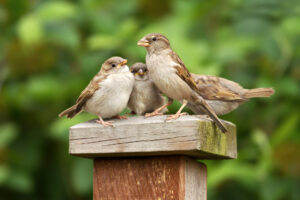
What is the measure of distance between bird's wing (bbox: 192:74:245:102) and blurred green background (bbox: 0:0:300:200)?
2.56ft

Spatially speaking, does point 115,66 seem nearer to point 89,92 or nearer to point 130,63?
point 89,92

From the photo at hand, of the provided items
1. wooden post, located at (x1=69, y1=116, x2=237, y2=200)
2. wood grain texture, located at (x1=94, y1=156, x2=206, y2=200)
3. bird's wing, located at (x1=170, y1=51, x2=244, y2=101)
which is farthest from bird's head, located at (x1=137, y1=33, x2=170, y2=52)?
bird's wing, located at (x1=170, y1=51, x2=244, y2=101)

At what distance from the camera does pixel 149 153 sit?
2.76 m

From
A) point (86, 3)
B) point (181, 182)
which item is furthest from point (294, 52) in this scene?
point (181, 182)

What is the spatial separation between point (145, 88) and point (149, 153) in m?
0.42

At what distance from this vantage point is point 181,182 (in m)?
2.79

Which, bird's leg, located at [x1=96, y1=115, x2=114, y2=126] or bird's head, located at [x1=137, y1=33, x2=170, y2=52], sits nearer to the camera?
bird's leg, located at [x1=96, y1=115, x2=114, y2=126]

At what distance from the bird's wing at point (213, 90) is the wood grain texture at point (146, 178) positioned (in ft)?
3.51

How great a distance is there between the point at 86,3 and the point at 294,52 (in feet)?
7.01

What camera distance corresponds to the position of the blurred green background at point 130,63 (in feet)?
16.9

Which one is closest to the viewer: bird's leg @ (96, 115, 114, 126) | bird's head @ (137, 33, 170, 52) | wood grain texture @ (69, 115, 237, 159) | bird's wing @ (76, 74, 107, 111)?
wood grain texture @ (69, 115, 237, 159)

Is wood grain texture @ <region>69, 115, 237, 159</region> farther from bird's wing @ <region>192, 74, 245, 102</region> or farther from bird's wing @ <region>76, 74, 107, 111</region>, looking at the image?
bird's wing @ <region>192, 74, 245, 102</region>

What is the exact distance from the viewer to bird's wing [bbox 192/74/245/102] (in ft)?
13.0

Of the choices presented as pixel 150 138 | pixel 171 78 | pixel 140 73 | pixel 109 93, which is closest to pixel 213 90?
pixel 140 73
